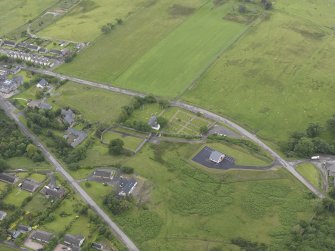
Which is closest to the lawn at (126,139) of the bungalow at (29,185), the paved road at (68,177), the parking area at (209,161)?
the paved road at (68,177)

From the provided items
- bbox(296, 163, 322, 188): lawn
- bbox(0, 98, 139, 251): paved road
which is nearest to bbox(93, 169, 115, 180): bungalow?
bbox(0, 98, 139, 251): paved road

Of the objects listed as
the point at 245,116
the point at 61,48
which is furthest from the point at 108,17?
the point at 245,116

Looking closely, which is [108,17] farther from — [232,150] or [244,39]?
[232,150]

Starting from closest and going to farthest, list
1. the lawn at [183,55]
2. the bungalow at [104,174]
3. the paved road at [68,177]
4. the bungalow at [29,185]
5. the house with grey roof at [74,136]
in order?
the paved road at [68,177], the bungalow at [29,185], the bungalow at [104,174], the house with grey roof at [74,136], the lawn at [183,55]

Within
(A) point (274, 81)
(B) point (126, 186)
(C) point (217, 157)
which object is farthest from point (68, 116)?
(A) point (274, 81)

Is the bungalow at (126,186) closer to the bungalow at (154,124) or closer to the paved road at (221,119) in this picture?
the bungalow at (154,124)

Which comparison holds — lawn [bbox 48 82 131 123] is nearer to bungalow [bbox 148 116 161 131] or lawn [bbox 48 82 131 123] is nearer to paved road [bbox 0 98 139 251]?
bungalow [bbox 148 116 161 131]

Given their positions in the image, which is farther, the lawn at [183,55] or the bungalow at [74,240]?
the lawn at [183,55]
